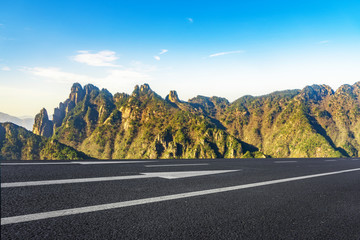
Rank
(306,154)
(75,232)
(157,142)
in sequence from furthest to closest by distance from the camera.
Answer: (157,142), (306,154), (75,232)

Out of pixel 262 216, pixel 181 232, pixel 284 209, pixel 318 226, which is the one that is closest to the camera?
pixel 181 232

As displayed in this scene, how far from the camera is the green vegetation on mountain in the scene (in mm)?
142000

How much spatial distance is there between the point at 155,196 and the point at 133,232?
148 centimetres

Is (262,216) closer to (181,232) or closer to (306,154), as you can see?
(181,232)

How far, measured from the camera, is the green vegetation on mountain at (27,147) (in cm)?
14200

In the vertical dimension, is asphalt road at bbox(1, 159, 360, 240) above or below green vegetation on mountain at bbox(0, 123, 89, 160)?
above

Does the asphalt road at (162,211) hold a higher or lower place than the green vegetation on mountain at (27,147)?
higher

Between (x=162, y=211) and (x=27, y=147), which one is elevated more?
(x=162, y=211)

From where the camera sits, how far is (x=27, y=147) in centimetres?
15512

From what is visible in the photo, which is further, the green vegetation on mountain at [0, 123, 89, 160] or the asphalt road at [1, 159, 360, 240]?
the green vegetation on mountain at [0, 123, 89, 160]

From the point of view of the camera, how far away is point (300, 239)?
2596 mm

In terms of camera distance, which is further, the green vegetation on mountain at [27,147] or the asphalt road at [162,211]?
the green vegetation on mountain at [27,147]

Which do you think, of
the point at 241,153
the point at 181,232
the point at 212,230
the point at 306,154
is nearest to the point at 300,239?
the point at 212,230

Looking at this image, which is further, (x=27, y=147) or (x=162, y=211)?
(x=27, y=147)
